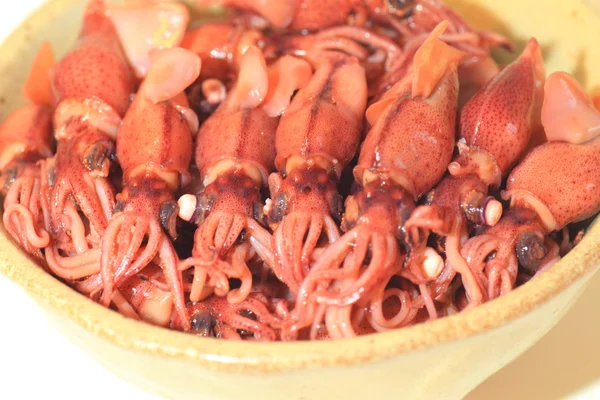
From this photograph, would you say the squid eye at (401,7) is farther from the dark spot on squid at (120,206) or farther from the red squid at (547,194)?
the dark spot on squid at (120,206)

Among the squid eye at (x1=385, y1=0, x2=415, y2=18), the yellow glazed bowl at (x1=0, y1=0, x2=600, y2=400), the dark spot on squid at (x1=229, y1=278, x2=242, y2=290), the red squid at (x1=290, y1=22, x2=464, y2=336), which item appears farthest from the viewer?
the squid eye at (x1=385, y1=0, x2=415, y2=18)

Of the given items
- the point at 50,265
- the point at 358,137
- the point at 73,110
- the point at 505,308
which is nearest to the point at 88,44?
the point at 73,110

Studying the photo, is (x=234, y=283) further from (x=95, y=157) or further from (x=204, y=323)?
(x=95, y=157)

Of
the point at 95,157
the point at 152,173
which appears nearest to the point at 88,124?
the point at 95,157

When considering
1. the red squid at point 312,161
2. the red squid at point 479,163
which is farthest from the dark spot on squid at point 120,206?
the red squid at point 479,163

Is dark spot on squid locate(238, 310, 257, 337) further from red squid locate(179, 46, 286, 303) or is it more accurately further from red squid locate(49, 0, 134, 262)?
red squid locate(49, 0, 134, 262)

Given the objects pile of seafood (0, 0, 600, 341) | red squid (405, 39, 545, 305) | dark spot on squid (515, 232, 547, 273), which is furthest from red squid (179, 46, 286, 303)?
dark spot on squid (515, 232, 547, 273)
